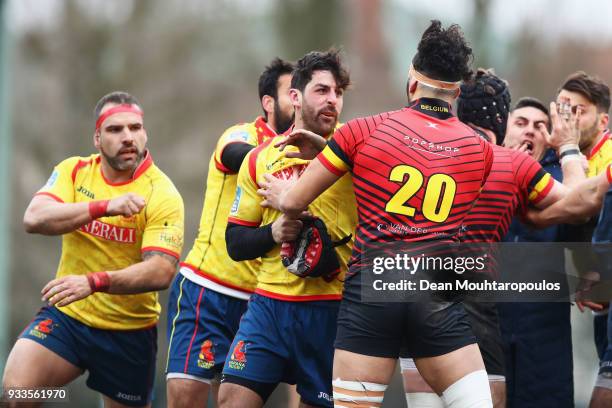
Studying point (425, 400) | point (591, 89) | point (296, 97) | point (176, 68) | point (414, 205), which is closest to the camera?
point (414, 205)

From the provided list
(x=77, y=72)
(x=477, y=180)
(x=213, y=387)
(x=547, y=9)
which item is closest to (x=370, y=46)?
(x=547, y=9)

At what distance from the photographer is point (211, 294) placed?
7801 mm

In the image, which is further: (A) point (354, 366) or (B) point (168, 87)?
(B) point (168, 87)

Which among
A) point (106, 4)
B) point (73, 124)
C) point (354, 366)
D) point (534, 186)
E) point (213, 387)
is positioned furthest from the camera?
point (106, 4)

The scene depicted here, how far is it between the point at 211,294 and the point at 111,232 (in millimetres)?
880

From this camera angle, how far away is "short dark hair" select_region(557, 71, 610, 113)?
26.3 feet

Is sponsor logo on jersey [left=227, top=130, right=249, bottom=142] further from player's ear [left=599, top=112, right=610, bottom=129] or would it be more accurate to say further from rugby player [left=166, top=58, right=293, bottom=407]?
player's ear [left=599, top=112, right=610, bottom=129]

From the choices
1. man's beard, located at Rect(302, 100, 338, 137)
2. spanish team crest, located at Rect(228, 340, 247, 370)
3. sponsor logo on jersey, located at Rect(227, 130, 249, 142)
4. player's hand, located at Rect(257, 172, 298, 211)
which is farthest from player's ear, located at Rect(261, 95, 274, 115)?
spanish team crest, located at Rect(228, 340, 247, 370)

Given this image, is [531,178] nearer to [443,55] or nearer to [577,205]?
[577,205]

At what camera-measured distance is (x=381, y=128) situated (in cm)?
587

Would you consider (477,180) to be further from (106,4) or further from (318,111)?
(106,4)

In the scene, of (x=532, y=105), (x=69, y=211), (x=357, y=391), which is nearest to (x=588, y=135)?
(x=532, y=105)

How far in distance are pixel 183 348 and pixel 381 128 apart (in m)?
2.64

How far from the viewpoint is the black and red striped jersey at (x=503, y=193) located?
6.59 m
